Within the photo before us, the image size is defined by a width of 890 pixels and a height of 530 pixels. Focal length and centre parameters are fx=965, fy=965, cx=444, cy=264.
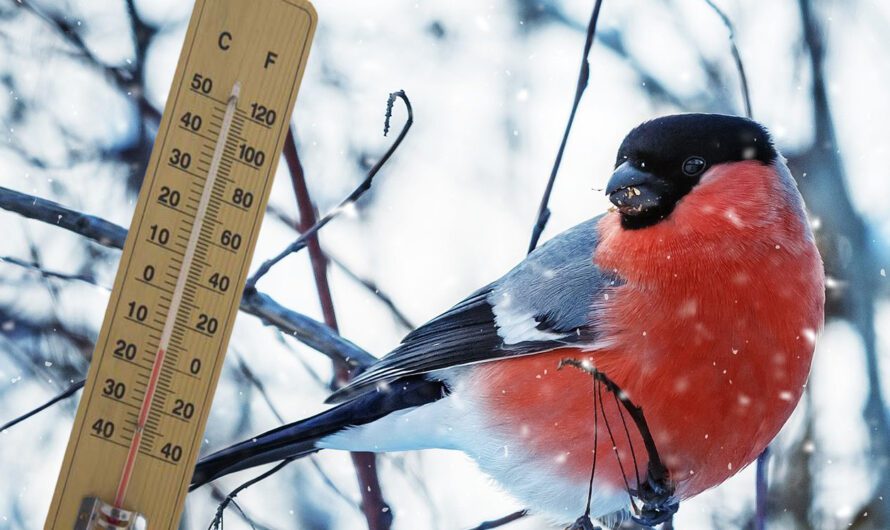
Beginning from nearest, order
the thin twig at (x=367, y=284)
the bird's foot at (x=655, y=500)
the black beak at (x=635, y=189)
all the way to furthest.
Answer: the bird's foot at (x=655, y=500) < the black beak at (x=635, y=189) < the thin twig at (x=367, y=284)

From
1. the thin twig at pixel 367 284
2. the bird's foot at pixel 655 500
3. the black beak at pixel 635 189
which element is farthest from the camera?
the thin twig at pixel 367 284

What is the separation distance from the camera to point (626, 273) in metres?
0.96

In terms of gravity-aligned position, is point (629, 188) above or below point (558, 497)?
above

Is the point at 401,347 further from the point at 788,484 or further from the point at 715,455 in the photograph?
the point at 788,484

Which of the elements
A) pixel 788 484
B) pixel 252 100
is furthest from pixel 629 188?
pixel 788 484

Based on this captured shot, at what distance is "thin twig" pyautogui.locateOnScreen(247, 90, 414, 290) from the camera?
84 centimetres

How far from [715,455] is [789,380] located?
96 millimetres

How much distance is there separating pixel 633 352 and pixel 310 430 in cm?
34

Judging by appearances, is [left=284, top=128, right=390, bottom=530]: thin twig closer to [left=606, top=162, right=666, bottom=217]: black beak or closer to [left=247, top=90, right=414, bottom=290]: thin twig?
[left=247, top=90, right=414, bottom=290]: thin twig

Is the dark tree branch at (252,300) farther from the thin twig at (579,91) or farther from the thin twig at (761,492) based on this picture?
the thin twig at (761,492)

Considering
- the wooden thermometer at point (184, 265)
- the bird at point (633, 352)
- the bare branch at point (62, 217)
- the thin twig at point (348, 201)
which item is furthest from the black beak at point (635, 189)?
the bare branch at point (62, 217)

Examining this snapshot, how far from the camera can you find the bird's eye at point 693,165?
0.92 meters

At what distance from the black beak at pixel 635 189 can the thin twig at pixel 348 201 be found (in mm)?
197

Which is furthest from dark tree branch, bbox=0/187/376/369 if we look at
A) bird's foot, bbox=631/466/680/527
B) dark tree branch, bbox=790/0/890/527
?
dark tree branch, bbox=790/0/890/527
